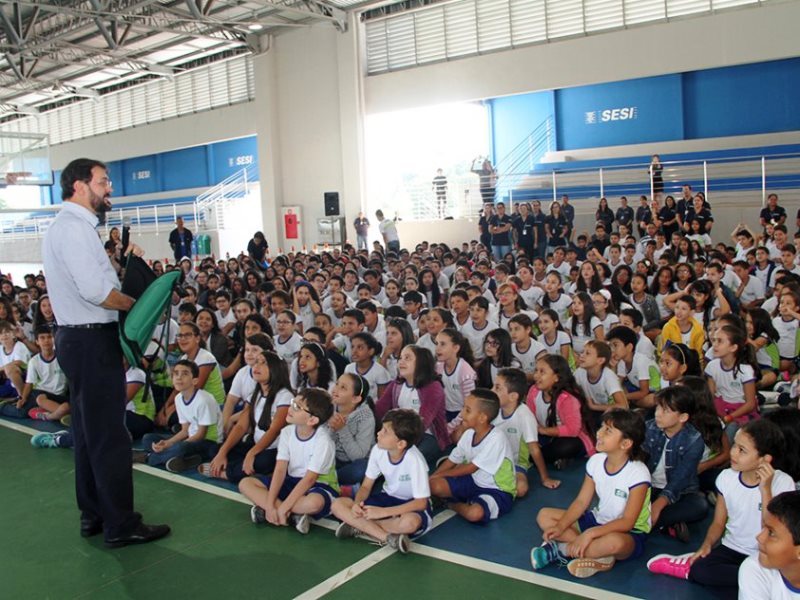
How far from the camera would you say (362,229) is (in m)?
18.0

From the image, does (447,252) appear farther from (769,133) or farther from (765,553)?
(765,553)

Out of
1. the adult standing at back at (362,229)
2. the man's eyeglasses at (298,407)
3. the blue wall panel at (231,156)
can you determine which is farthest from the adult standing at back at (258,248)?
the blue wall panel at (231,156)

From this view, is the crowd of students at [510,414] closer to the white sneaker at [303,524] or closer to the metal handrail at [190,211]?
the white sneaker at [303,524]

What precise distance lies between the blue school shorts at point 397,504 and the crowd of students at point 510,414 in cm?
1

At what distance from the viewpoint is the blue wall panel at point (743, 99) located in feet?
50.3

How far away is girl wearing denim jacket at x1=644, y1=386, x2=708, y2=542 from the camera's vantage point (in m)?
3.85

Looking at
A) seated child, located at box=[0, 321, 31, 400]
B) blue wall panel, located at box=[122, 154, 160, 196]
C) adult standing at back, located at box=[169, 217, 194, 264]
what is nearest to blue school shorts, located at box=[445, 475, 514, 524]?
seated child, located at box=[0, 321, 31, 400]

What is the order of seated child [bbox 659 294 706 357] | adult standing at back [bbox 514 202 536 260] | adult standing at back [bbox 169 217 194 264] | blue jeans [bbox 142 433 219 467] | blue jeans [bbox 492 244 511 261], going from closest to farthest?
blue jeans [bbox 142 433 219 467], seated child [bbox 659 294 706 357], adult standing at back [bbox 514 202 536 260], blue jeans [bbox 492 244 511 261], adult standing at back [bbox 169 217 194 264]

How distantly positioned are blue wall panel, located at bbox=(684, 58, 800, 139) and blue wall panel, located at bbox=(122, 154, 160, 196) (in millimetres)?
19249

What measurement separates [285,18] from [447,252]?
969cm

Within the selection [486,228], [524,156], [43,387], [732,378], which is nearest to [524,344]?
[732,378]

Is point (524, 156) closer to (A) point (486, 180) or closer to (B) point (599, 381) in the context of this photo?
(A) point (486, 180)

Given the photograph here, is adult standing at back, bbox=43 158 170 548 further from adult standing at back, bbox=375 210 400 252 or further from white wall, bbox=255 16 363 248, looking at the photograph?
white wall, bbox=255 16 363 248

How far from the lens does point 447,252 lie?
1281 centimetres
